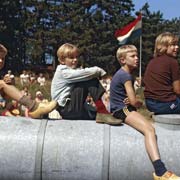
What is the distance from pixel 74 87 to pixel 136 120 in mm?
999

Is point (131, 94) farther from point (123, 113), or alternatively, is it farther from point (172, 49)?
point (172, 49)

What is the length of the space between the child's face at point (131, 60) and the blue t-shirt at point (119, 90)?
0.54 ft

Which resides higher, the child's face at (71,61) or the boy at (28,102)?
the child's face at (71,61)

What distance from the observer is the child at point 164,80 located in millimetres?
4906

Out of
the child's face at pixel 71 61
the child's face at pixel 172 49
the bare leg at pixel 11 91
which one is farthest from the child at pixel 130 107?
the bare leg at pixel 11 91

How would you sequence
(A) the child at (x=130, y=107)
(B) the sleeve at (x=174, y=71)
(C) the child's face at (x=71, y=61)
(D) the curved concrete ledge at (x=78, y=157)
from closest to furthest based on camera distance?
(A) the child at (x=130, y=107), (D) the curved concrete ledge at (x=78, y=157), (B) the sleeve at (x=174, y=71), (C) the child's face at (x=71, y=61)

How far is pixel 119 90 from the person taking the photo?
15.7 ft

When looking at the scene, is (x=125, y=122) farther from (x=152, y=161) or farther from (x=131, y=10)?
(x=131, y=10)

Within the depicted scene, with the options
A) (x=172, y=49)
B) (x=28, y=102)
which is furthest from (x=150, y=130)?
(x=28, y=102)

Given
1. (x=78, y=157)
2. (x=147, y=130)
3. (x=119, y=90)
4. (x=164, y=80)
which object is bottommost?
(x=78, y=157)

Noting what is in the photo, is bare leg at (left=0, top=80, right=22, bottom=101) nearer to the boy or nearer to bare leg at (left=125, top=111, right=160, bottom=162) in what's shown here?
the boy

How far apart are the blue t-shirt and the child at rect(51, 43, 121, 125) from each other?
0.15 meters

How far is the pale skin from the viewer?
4230mm

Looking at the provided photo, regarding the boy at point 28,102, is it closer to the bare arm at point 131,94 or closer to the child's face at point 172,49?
the bare arm at point 131,94
